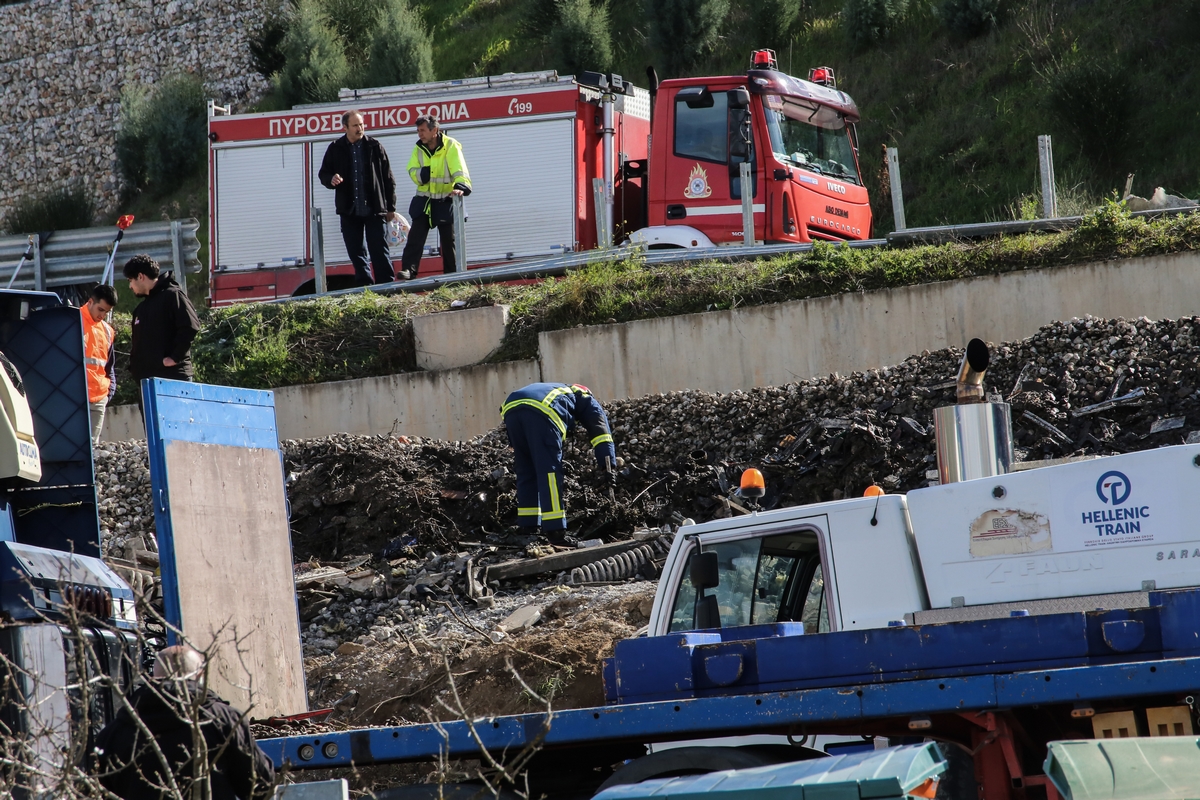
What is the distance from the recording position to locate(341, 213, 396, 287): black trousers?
16297 millimetres

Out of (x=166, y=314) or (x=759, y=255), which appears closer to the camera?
(x=166, y=314)

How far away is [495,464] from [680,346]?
8.78ft

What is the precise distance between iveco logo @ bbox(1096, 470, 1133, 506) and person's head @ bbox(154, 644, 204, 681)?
3.60 metres

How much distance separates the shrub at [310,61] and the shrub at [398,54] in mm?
841

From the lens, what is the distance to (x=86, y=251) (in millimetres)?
17875

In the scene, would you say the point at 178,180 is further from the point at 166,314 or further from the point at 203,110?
the point at 166,314

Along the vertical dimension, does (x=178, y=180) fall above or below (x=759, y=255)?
above

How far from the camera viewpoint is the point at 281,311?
1612cm

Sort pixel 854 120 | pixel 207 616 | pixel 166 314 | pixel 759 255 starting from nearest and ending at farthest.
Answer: pixel 207 616 → pixel 166 314 → pixel 759 255 → pixel 854 120

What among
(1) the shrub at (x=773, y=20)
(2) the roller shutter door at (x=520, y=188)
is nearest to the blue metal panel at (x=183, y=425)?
(2) the roller shutter door at (x=520, y=188)

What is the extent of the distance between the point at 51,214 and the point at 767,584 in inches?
1184

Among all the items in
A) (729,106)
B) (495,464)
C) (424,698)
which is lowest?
(424,698)

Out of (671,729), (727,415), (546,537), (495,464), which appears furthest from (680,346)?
(671,729)

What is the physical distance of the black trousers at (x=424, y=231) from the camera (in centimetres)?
1617
